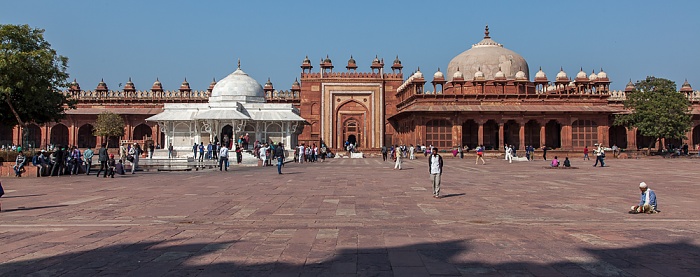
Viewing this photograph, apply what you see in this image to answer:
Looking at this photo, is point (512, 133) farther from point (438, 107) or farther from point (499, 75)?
point (438, 107)

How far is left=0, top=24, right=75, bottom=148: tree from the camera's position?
19359 mm

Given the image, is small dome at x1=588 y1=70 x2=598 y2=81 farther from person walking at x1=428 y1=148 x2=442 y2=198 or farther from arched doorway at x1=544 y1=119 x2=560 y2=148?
person walking at x1=428 y1=148 x2=442 y2=198

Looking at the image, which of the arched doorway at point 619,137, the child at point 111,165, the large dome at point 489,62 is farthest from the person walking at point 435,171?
the arched doorway at point 619,137

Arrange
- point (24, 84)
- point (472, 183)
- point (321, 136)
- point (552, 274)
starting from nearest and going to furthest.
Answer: point (552, 274) → point (472, 183) → point (24, 84) → point (321, 136)

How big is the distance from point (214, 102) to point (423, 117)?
14.6 metres

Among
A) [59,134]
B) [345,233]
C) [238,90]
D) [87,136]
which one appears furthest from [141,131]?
[345,233]

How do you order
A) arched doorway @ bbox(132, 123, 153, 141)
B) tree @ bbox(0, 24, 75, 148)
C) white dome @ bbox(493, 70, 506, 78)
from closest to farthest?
tree @ bbox(0, 24, 75, 148) < white dome @ bbox(493, 70, 506, 78) < arched doorway @ bbox(132, 123, 153, 141)

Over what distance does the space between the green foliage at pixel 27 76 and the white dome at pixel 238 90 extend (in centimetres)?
1577

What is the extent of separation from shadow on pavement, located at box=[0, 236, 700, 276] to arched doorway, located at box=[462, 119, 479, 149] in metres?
36.2

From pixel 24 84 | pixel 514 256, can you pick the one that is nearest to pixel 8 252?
pixel 514 256

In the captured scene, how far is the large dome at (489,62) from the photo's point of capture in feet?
151

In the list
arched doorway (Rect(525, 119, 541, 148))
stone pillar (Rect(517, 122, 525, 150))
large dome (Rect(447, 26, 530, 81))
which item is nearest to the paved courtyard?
stone pillar (Rect(517, 122, 525, 150))

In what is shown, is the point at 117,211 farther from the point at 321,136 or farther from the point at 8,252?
the point at 321,136

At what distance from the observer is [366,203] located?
9195mm
